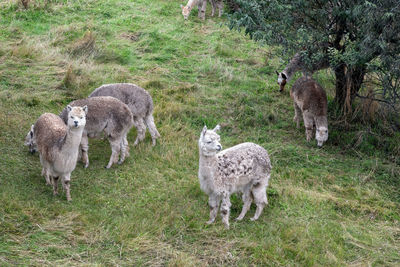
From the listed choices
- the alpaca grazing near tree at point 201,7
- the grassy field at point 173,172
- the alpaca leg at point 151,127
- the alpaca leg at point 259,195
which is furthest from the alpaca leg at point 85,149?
the alpaca grazing near tree at point 201,7

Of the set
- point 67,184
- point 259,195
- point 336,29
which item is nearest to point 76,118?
point 67,184

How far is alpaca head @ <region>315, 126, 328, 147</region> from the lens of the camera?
9.70 metres

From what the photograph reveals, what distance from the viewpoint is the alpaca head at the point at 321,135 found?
9703mm

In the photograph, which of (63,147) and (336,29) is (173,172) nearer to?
(63,147)

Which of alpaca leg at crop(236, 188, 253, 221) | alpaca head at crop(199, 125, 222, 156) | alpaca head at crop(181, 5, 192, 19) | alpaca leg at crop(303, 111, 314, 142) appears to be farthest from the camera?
alpaca head at crop(181, 5, 192, 19)

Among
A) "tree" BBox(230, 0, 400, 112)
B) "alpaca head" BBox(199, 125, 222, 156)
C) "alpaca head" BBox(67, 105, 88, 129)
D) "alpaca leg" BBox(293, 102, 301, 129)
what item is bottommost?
"alpaca leg" BBox(293, 102, 301, 129)

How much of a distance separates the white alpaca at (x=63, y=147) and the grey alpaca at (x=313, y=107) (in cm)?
496

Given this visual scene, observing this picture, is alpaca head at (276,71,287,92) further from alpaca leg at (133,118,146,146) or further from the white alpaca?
the white alpaca

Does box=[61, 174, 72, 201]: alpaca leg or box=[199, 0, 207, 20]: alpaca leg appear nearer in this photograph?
box=[61, 174, 72, 201]: alpaca leg

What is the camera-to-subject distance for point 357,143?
9602 mm

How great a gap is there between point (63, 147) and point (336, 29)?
6.14 m

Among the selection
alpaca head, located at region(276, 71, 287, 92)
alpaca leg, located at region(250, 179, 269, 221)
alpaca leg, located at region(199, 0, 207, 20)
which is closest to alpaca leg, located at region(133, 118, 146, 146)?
alpaca leg, located at region(250, 179, 269, 221)

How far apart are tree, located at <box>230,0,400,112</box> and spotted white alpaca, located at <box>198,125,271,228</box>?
296cm

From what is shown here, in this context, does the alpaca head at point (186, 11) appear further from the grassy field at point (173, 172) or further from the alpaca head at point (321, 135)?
the alpaca head at point (321, 135)
